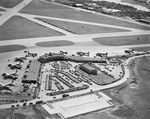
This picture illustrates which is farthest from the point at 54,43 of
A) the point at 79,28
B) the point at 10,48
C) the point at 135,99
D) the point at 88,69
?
the point at 135,99

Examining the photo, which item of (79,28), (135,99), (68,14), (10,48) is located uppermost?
(68,14)

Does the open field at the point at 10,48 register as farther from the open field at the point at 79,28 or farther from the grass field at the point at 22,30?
the open field at the point at 79,28

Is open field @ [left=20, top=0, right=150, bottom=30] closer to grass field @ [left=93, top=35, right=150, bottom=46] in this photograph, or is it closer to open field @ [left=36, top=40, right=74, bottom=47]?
grass field @ [left=93, top=35, right=150, bottom=46]

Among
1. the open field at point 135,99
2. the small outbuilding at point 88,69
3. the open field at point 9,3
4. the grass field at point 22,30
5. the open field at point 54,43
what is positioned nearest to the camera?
the open field at point 135,99

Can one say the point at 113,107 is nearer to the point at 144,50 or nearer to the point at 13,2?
the point at 144,50

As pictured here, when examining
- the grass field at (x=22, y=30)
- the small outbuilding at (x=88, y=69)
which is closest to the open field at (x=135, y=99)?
the small outbuilding at (x=88, y=69)

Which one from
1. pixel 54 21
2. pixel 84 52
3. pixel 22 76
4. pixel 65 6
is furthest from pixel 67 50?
pixel 65 6

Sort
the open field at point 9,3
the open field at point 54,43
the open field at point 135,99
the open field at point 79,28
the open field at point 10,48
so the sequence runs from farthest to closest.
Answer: the open field at point 9,3 < the open field at point 79,28 < the open field at point 54,43 < the open field at point 10,48 < the open field at point 135,99

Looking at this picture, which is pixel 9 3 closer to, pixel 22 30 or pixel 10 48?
pixel 22 30
